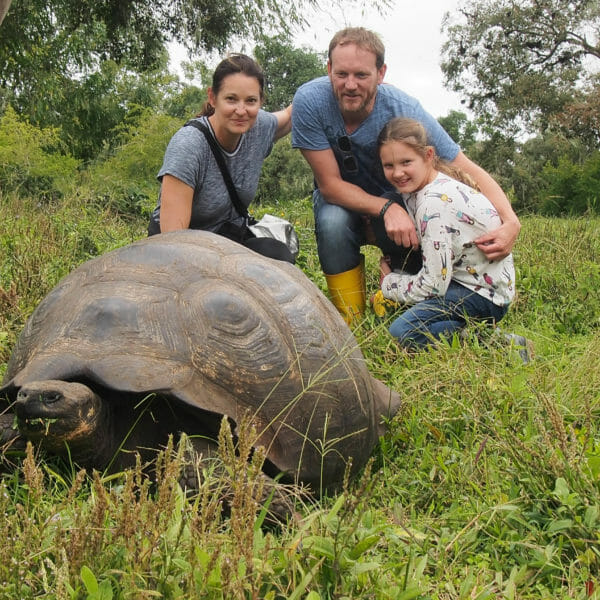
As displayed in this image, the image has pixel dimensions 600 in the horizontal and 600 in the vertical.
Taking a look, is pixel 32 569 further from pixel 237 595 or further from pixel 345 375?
pixel 345 375

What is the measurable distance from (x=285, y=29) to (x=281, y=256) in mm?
6409

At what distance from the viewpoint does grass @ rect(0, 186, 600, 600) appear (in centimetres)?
139

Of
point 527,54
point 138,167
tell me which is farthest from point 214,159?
point 527,54

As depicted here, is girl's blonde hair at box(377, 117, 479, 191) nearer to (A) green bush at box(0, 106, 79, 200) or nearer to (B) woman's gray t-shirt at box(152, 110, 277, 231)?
(B) woman's gray t-shirt at box(152, 110, 277, 231)

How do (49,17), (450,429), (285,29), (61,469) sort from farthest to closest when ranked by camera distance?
(49,17) < (285,29) < (450,429) < (61,469)

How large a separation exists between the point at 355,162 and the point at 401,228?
0.53 m

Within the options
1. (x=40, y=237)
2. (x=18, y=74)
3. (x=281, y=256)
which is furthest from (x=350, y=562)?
(x=18, y=74)

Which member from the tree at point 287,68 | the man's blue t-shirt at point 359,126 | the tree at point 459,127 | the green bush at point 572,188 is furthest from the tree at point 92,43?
the tree at point 459,127

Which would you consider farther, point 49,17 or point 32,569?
point 49,17

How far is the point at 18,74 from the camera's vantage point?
377 inches

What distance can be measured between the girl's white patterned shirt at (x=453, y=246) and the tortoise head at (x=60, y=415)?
5.88ft

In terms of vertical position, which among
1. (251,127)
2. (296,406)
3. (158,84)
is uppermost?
(158,84)

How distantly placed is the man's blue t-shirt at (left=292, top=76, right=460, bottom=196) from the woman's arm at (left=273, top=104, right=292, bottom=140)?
0.68 ft

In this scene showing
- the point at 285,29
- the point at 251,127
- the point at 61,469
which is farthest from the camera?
the point at 285,29
